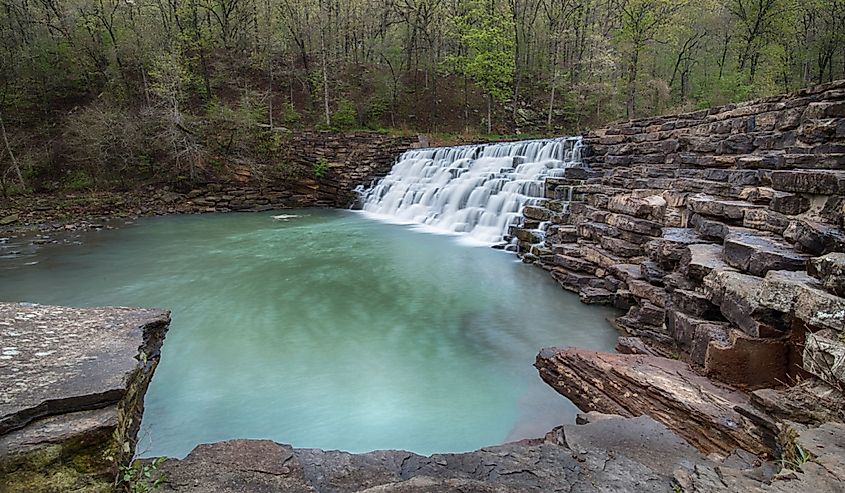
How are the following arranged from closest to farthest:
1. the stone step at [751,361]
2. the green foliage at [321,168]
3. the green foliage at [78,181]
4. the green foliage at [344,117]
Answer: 1. the stone step at [751,361]
2. the green foliage at [78,181]
3. the green foliage at [321,168]
4. the green foliage at [344,117]

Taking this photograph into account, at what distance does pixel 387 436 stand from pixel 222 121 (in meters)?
16.7

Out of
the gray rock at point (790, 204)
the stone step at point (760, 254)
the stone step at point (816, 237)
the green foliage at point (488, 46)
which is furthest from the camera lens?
the green foliage at point (488, 46)

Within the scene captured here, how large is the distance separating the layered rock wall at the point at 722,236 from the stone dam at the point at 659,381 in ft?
0.07

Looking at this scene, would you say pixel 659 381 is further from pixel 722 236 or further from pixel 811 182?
pixel 811 182

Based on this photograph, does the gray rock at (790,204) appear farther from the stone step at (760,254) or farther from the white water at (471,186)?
the white water at (471,186)

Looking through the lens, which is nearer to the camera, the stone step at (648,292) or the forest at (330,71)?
the stone step at (648,292)

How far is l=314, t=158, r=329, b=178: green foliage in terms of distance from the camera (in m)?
18.6

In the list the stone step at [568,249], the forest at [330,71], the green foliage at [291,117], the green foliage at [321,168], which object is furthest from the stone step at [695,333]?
the green foliage at [291,117]

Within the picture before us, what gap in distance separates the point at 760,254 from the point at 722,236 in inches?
64.9

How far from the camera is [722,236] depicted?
5652mm

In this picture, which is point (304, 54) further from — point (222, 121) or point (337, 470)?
point (337, 470)

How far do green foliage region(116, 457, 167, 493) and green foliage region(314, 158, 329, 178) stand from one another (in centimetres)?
1699

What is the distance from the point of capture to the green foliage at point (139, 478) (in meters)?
Result: 2.08

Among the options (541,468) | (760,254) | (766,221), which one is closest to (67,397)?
(541,468)
